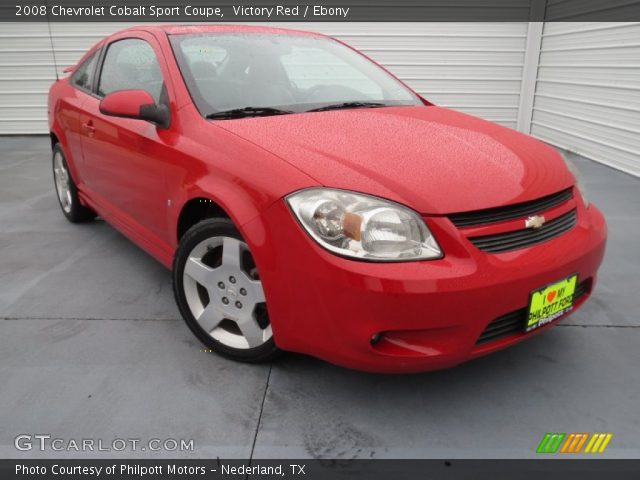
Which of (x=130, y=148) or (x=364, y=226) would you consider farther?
(x=130, y=148)

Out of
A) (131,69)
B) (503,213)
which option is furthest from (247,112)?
(503,213)

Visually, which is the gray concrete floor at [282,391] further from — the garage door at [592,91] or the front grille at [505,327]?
the garage door at [592,91]

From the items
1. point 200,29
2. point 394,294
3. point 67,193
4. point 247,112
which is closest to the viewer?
point 394,294

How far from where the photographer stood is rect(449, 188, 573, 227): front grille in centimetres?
165

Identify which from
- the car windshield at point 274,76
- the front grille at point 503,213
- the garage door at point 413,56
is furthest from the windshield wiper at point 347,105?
the garage door at point 413,56

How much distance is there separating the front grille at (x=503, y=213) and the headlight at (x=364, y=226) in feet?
0.42

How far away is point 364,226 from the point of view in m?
1.60

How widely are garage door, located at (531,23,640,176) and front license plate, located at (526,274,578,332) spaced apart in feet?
15.0

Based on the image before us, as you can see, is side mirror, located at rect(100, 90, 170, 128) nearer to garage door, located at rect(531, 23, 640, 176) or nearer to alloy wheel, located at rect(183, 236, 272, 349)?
alloy wheel, located at rect(183, 236, 272, 349)

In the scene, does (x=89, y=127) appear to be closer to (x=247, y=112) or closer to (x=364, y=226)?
(x=247, y=112)
